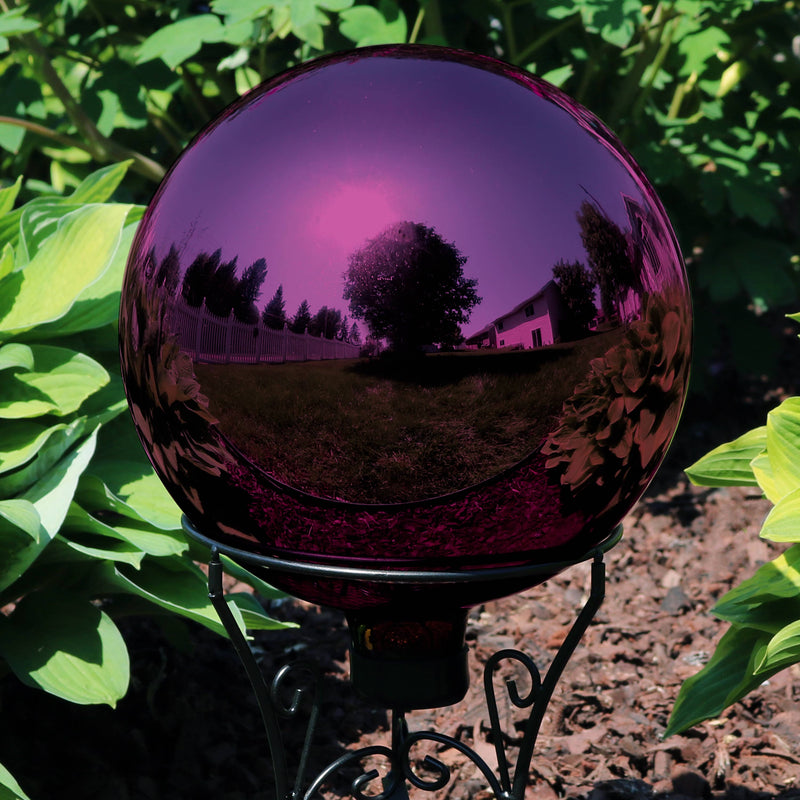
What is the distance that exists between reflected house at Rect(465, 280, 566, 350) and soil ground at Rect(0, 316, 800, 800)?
4.39 feet

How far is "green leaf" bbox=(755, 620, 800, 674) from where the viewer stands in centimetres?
161

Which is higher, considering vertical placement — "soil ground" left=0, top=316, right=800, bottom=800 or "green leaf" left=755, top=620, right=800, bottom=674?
"green leaf" left=755, top=620, right=800, bottom=674

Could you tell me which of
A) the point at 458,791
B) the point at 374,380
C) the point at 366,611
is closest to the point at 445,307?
the point at 374,380

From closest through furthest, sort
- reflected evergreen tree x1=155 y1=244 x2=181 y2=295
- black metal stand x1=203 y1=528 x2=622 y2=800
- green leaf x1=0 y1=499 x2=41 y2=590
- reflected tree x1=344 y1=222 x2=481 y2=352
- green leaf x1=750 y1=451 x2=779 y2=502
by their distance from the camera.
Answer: reflected tree x1=344 y1=222 x2=481 y2=352, reflected evergreen tree x1=155 y1=244 x2=181 y2=295, black metal stand x1=203 y1=528 x2=622 y2=800, green leaf x1=0 y1=499 x2=41 y2=590, green leaf x1=750 y1=451 x2=779 y2=502

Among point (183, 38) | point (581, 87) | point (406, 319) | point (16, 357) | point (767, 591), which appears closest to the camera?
point (406, 319)

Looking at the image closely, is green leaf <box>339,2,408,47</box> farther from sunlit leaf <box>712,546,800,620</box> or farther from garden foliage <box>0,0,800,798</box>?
sunlit leaf <box>712,546,800,620</box>

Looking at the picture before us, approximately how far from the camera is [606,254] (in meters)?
1.20

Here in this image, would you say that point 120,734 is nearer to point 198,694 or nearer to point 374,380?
point 198,694

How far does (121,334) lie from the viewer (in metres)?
1.39

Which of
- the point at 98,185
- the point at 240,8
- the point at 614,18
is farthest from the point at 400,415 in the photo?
the point at 614,18

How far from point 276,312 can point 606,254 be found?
1.30ft

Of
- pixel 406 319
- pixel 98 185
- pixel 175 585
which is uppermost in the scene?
pixel 98 185

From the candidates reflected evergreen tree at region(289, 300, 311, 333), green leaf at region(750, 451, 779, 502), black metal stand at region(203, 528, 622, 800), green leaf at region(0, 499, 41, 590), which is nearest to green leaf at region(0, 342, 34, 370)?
green leaf at region(0, 499, 41, 590)

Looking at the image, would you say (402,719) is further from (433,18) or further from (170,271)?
(433,18)
